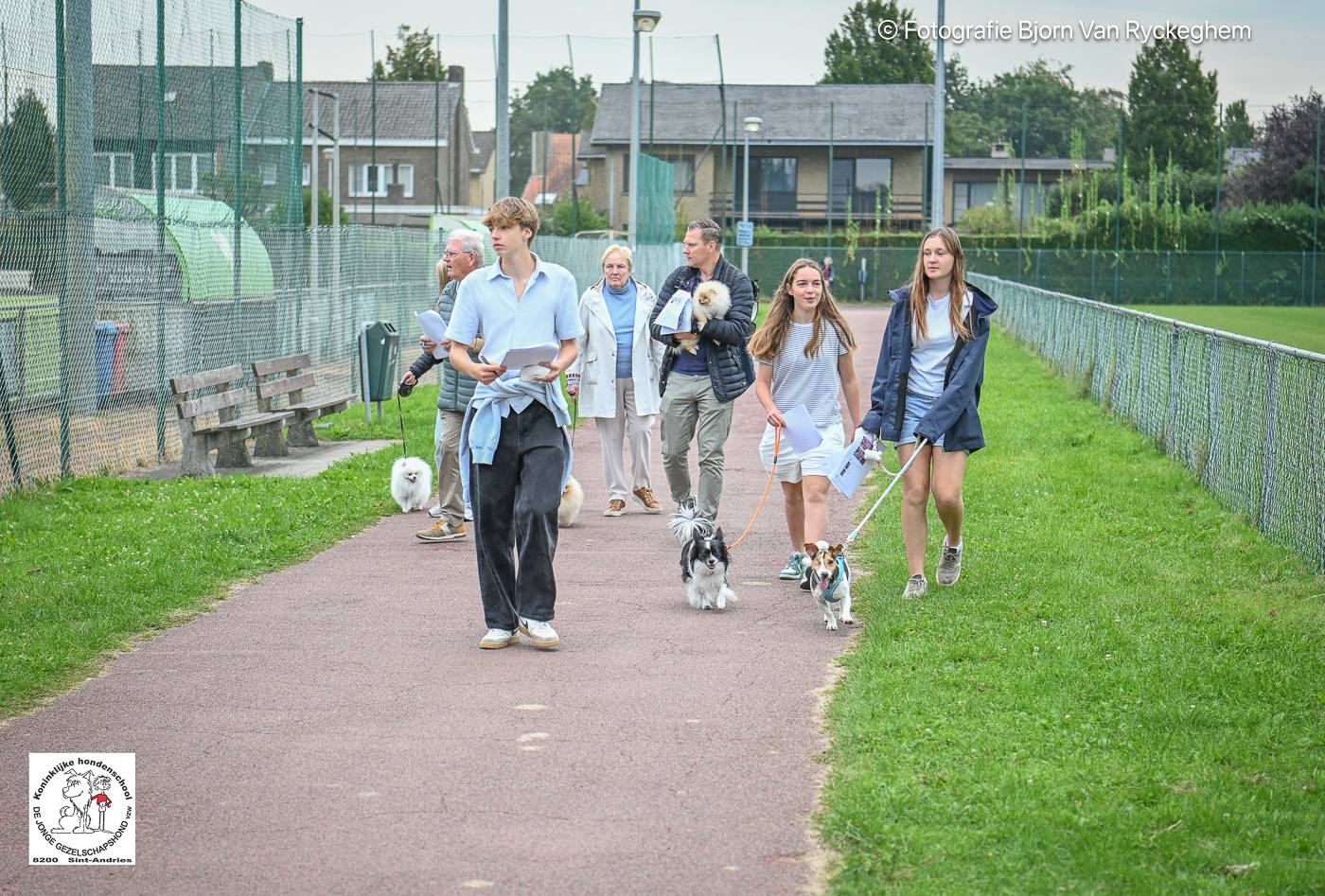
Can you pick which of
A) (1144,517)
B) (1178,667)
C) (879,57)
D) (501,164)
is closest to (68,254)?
(1144,517)

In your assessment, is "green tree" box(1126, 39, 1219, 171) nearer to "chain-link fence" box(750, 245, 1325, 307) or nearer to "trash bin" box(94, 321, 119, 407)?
"chain-link fence" box(750, 245, 1325, 307)

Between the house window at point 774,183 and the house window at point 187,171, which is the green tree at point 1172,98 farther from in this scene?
the house window at point 187,171

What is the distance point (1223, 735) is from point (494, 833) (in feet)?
8.95

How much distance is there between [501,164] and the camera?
22.8 meters

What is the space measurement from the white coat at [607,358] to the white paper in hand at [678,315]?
155cm

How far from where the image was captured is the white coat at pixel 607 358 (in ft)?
36.7

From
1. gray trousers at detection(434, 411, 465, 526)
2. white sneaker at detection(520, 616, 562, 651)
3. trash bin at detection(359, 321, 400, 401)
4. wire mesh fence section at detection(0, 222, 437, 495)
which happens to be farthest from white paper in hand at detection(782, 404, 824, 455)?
trash bin at detection(359, 321, 400, 401)

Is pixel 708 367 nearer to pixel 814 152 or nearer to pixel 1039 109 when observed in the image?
pixel 814 152

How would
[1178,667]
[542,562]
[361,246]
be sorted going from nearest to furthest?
[1178,667]
[542,562]
[361,246]

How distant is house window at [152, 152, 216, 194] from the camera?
14344mm

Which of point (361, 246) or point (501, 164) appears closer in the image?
point (361, 246)

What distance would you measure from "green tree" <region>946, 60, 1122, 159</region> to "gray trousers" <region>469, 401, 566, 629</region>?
102m

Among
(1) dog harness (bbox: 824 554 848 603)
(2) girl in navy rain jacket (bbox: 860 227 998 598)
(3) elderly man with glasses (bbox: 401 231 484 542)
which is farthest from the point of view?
(3) elderly man with glasses (bbox: 401 231 484 542)

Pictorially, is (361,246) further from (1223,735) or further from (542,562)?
(1223,735)
